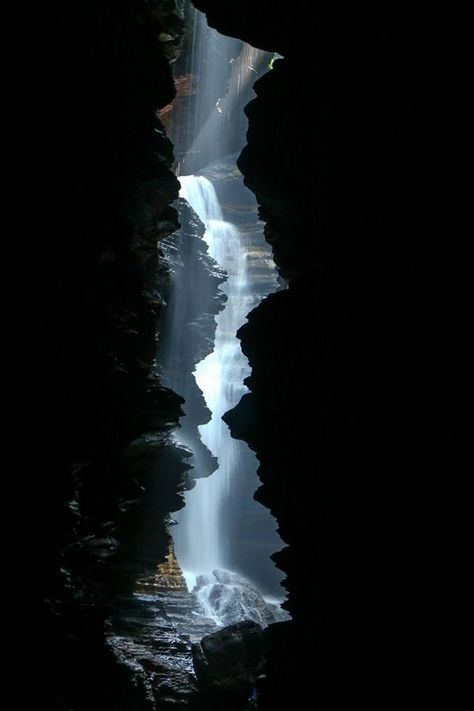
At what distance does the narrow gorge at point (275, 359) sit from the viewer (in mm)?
6867

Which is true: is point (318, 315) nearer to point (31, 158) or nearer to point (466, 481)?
point (466, 481)

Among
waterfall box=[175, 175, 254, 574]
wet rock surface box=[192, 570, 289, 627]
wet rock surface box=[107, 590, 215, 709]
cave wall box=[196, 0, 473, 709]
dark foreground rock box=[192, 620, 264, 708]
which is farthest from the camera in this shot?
waterfall box=[175, 175, 254, 574]

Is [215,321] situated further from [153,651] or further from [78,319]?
[78,319]

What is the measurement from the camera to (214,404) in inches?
1923

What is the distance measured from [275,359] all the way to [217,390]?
38786 mm

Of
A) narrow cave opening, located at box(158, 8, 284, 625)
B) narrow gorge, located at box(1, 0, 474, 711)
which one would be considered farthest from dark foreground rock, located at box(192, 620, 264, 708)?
narrow cave opening, located at box(158, 8, 284, 625)

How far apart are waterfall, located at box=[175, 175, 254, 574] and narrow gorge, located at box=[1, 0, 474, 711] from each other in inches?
1023

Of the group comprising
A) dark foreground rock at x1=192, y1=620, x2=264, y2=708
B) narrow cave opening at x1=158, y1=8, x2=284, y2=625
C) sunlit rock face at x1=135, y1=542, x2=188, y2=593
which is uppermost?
narrow cave opening at x1=158, y1=8, x2=284, y2=625

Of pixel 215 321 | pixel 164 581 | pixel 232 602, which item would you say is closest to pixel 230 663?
pixel 164 581

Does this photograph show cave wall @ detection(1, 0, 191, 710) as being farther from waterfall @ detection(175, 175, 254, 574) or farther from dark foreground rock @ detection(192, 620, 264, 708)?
waterfall @ detection(175, 175, 254, 574)

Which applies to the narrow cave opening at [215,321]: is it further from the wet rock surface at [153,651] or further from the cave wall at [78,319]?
the cave wall at [78,319]

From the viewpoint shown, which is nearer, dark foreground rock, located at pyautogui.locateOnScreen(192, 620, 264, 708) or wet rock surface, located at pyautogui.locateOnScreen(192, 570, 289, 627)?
dark foreground rock, located at pyautogui.locateOnScreen(192, 620, 264, 708)

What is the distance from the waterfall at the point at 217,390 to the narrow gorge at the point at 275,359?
26.0 meters

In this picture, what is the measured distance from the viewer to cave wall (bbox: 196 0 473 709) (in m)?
6.59
